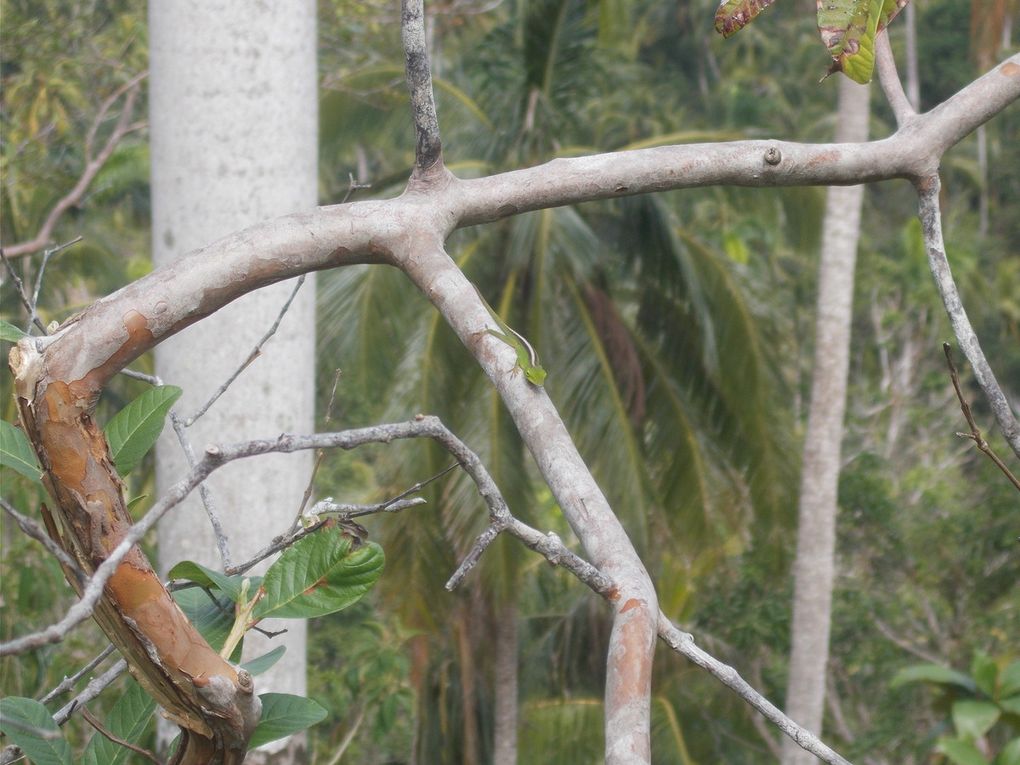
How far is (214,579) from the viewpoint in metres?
0.97

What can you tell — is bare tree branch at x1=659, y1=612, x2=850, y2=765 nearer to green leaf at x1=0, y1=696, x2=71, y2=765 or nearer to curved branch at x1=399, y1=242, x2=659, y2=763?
curved branch at x1=399, y1=242, x2=659, y2=763

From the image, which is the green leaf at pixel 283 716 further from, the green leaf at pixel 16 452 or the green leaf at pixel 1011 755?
the green leaf at pixel 1011 755

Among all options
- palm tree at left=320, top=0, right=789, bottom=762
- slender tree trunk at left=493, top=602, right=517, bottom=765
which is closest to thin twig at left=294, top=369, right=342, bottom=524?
palm tree at left=320, top=0, right=789, bottom=762

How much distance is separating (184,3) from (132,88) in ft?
10.9

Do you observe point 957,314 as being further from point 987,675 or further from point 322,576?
point 987,675

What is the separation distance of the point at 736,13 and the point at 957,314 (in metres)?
0.36

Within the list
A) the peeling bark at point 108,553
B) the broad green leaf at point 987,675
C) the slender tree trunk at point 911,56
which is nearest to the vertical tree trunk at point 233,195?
the peeling bark at point 108,553

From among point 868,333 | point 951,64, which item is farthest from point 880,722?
point 951,64

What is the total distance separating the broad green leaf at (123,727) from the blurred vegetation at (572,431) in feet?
7.57

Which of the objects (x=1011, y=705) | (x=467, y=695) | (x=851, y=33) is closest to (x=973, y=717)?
(x=1011, y=705)

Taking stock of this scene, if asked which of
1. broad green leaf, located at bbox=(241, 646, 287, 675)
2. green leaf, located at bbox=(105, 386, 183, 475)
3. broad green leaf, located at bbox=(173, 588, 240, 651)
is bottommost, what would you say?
broad green leaf, located at bbox=(241, 646, 287, 675)

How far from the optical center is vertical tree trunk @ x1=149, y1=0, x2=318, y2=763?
2951mm

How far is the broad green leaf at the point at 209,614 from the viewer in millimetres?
984

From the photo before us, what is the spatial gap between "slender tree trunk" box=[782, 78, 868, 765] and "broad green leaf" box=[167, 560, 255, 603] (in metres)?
4.89
